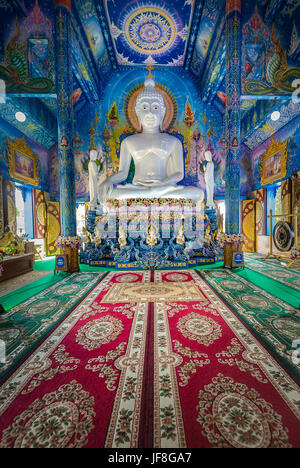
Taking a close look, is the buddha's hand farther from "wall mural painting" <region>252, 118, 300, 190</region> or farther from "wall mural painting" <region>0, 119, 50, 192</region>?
"wall mural painting" <region>252, 118, 300, 190</region>

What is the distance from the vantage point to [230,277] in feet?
12.2

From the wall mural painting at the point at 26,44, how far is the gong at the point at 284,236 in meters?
6.49

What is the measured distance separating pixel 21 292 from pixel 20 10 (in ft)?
19.7

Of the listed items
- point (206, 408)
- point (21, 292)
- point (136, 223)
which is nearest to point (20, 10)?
point (136, 223)

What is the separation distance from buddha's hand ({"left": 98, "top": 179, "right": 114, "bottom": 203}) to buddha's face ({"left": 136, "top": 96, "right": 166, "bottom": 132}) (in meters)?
2.55

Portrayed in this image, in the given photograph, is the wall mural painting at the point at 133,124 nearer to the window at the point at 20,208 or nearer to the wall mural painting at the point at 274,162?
the window at the point at 20,208

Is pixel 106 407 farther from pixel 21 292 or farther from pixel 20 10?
pixel 20 10

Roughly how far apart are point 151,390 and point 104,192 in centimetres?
490

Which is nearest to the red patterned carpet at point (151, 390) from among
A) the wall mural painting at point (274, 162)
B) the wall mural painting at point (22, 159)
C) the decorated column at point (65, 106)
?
the decorated column at point (65, 106)

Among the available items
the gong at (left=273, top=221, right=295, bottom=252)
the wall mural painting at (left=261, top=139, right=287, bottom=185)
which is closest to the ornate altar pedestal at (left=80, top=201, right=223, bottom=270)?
the gong at (left=273, top=221, right=295, bottom=252)

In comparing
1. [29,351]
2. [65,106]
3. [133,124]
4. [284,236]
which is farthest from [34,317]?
[133,124]

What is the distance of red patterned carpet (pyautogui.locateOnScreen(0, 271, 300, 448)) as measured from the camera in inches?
36.9

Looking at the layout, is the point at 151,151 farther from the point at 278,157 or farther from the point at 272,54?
the point at 278,157

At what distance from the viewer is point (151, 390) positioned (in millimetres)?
1192
